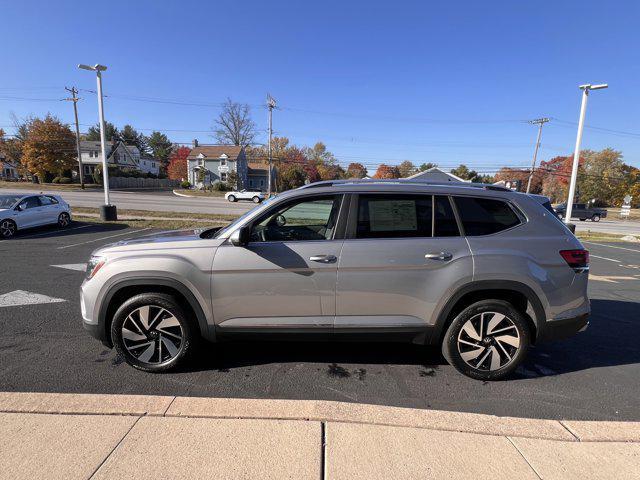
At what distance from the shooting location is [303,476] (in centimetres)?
199

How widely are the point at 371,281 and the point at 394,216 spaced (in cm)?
62

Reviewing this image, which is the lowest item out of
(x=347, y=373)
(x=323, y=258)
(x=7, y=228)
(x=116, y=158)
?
(x=347, y=373)

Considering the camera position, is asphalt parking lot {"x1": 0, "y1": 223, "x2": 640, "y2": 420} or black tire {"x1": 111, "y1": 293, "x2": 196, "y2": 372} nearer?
asphalt parking lot {"x1": 0, "y1": 223, "x2": 640, "y2": 420}

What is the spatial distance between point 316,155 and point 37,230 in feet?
245

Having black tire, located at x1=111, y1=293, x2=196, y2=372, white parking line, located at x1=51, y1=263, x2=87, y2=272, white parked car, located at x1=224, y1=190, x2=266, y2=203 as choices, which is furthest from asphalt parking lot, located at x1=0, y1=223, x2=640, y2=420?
white parked car, located at x1=224, y1=190, x2=266, y2=203

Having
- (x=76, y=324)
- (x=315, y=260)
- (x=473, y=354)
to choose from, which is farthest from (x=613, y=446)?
(x=76, y=324)

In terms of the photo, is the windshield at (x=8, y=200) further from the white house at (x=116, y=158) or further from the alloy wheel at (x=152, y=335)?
the white house at (x=116, y=158)

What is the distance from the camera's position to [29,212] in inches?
467

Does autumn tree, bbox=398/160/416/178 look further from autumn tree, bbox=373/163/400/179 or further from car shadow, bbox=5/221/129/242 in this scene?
car shadow, bbox=5/221/129/242

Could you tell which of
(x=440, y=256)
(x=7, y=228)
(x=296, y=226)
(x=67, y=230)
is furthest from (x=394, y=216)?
(x=67, y=230)

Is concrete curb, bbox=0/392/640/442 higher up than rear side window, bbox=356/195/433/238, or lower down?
lower down

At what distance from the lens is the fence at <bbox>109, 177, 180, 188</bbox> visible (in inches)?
2144

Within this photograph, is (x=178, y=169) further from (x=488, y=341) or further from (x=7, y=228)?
(x=488, y=341)

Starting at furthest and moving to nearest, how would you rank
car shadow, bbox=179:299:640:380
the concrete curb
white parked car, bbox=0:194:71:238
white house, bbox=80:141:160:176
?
white house, bbox=80:141:160:176 → white parked car, bbox=0:194:71:238 → car shadow, bbox=179:299:640:380 → the concrete curb
